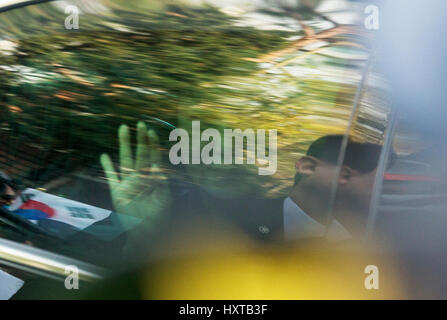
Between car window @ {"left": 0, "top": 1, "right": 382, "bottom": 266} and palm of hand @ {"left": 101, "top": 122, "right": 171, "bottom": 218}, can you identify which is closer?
car window @ {"left": 0, "top": 1, "right": 382, "bottom": 266}

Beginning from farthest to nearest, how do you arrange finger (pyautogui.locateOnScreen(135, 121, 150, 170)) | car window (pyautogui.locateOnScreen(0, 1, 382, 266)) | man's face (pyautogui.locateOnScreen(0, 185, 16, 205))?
man's face (pyautogui.locateOnScreen(0, 185, 16, 205)), finger (pyautogui.locateOnScreen(135, 121, 150, 170)), car window (pyautogui.locateOnScreen(0, 1, 382, 266))

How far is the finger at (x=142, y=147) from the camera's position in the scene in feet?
5.54

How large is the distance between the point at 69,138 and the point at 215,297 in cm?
81

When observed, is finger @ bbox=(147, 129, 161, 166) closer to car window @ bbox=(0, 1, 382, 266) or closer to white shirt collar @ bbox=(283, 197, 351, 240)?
car window @ bbox=(0, 1, 382, 266)

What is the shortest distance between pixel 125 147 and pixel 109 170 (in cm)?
11

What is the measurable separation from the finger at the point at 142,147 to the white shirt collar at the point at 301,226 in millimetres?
520

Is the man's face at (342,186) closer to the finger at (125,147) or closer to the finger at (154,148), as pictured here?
the finger at (154,148)

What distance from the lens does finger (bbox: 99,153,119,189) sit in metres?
1.74

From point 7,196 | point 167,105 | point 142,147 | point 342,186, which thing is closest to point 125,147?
point 142,147

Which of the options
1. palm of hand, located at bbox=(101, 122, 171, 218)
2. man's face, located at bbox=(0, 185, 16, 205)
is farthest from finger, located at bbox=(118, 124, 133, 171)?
man's face, located at bbox=(0, 185, 16, 205)

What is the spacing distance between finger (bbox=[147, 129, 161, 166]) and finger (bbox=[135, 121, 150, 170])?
15mm

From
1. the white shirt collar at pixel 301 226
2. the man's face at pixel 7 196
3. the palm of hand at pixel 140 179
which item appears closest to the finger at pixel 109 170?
the palm of hand at pixel 140 179

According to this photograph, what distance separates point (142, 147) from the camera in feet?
5.57
